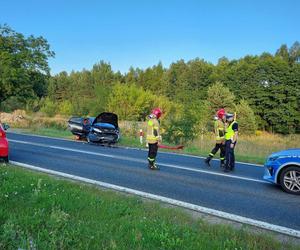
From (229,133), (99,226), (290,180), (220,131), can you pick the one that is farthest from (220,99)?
(99,226)

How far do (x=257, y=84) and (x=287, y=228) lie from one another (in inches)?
2693

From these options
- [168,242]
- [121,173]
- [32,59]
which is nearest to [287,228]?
[168,242]

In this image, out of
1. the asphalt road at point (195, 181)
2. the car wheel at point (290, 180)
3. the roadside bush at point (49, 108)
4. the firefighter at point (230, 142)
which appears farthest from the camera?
the roadside bush at point (49, 108)

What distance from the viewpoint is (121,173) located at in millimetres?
10680

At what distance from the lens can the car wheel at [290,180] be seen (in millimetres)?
8778

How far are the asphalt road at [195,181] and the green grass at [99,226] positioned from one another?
143 cm

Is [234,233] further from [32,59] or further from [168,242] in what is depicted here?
[32,59]

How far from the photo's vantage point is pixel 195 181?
9.84 metres

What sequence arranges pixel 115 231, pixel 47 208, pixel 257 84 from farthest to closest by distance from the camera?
pixel 257 84 → pixel 47 208 → pixel 115 231

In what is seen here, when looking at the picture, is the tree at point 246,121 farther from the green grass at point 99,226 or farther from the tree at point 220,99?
the green grass at point 99,226

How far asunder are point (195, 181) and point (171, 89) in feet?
237

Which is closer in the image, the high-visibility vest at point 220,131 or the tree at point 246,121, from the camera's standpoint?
the high-visibility vest at point 220,131

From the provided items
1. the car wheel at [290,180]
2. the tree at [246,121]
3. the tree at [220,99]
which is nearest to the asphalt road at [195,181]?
the car wheel at [290,180]

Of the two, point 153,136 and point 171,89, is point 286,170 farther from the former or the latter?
point 171,89
